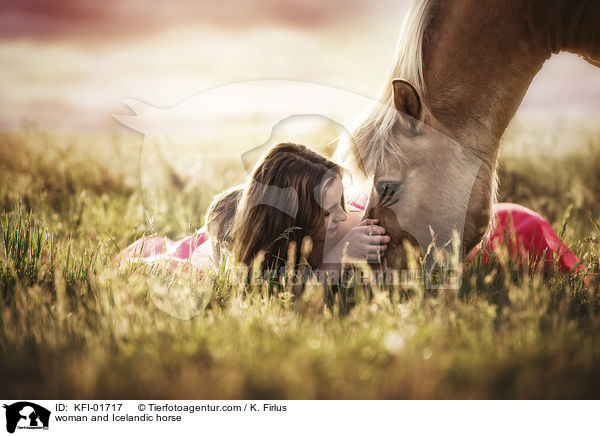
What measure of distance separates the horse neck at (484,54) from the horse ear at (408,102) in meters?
0.19

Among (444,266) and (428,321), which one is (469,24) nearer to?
(444,266)

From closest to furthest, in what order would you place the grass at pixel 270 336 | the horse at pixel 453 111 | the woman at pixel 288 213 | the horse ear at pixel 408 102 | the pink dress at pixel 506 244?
the grass at pixel 270 336, the horse ear at pixel 408 102, the horse at pixel 453 111, the woman at pixel 288 213, the pink dress at pixel 506 244

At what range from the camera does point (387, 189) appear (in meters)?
2.58

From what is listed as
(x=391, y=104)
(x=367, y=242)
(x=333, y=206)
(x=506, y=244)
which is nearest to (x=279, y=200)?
(x=333, y=206)

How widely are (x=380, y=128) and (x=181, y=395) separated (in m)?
1.66

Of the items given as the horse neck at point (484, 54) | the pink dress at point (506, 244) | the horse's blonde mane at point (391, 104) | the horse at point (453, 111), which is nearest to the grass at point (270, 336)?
the pink dress at point (506, 244)

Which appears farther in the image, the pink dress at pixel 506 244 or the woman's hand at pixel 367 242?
the pink dress at pixel 506 244

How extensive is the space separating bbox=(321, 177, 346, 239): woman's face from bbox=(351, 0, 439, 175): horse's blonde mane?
23cm

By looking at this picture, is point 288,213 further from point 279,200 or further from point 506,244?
point 506,244

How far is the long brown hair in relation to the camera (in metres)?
2.79

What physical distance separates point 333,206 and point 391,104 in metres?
0.67

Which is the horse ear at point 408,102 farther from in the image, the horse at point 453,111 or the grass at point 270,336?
the grass at point 270,336

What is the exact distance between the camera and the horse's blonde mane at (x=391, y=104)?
101 inches

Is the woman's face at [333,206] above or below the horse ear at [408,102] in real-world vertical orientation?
below
